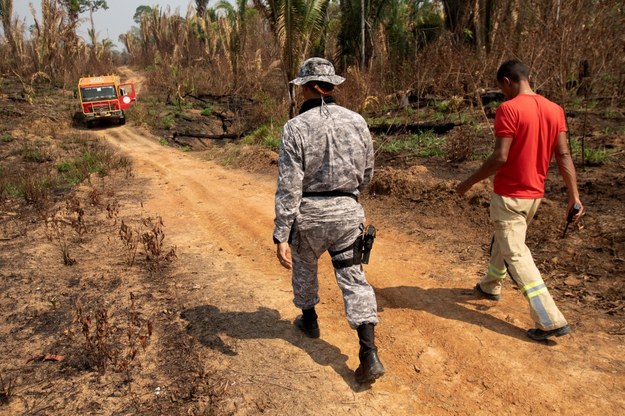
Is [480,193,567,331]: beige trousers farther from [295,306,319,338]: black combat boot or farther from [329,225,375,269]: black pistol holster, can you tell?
[295,306,319,338]: black combat boot

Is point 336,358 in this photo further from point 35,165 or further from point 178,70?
point 178,70

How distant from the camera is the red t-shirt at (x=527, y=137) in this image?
3.07 meters

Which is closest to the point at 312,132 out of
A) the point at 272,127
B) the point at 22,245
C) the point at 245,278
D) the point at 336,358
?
the point at 336,358

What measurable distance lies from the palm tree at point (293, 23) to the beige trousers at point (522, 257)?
10.4 m

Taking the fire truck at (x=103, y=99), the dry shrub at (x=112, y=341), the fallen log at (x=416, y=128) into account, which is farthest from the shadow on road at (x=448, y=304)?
the fire truck at (x=103, y=99)

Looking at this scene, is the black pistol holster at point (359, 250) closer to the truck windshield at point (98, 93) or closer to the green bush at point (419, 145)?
the green bush at point (419, 145)

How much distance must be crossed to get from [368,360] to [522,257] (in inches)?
55.0

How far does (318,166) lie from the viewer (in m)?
2.77

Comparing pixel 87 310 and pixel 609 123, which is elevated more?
pixel 609 123

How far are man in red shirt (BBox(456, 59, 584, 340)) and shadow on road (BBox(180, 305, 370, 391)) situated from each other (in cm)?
143

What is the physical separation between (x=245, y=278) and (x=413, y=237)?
231 cm

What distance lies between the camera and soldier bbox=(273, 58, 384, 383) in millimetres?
2727

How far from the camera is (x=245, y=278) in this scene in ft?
15.1

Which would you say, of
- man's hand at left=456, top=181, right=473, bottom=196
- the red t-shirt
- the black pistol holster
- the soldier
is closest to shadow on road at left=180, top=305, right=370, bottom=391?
the soldier
